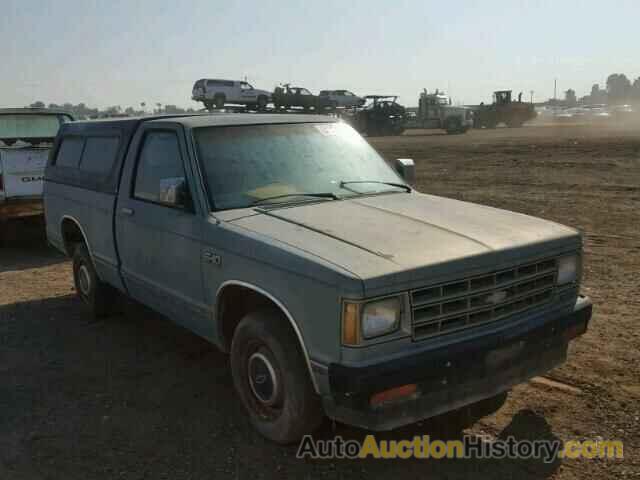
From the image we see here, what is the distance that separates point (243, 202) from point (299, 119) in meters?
1.05

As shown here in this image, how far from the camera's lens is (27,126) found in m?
9.61

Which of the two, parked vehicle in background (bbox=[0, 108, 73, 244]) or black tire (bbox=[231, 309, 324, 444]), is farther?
parked vehicle in background (bbox=[0, 108, 73, 244])

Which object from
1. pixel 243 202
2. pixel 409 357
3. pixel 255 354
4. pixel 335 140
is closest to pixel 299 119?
pixel 335 140

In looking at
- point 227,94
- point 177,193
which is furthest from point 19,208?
point 227,94

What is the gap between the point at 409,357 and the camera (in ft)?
9.50

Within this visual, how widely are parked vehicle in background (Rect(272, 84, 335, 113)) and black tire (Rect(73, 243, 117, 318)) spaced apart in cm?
3690

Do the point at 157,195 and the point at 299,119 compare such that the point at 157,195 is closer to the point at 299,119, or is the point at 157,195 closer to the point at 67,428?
the point at 299,119

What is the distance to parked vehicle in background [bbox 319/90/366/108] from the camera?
4316cm

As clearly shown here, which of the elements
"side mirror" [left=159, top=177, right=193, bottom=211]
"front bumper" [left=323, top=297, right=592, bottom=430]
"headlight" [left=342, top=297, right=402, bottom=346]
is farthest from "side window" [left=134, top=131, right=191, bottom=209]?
"front bumper" [left=323, top=297, right=592, bottom=430]

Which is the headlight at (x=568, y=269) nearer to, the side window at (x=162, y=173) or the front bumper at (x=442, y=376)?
the front bumper at (x=442, y=376)

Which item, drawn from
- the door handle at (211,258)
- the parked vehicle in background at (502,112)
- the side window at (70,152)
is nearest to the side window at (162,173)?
the door handle at (211,258)

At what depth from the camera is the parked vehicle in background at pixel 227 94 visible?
4059 cm

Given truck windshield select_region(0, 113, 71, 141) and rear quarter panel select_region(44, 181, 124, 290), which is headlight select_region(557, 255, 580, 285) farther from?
truck windshield select_region(0, 113, 71, 141)

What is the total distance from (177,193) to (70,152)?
2643 millimetres
